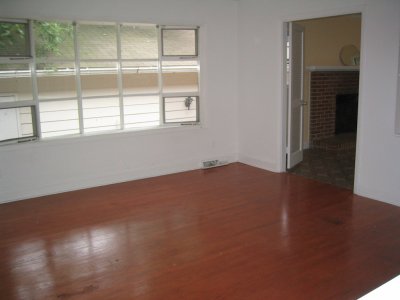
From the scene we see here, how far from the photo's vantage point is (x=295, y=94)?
5.62 m

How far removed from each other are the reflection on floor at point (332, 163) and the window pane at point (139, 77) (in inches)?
90.6

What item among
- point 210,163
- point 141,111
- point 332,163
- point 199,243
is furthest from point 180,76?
point 199,243

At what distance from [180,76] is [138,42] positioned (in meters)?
0.77

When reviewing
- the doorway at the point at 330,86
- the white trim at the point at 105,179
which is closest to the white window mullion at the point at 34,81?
the white trim at the point at 105,179

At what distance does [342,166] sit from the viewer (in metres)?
5.77

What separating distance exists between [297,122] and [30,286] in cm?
426

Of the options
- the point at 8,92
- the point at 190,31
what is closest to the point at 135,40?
the point at 190,31

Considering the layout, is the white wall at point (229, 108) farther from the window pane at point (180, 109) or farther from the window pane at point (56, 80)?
the window pane at point (56, 80)

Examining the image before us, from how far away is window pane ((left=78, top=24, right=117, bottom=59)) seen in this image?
15.8 feet

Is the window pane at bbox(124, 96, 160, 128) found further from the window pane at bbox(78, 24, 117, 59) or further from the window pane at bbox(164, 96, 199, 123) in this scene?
the window pane at bbox(78, 24, 117, 59)

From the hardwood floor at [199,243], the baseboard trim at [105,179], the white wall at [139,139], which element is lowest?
the hardwood floor at [199,243]

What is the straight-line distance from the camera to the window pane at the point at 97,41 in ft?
15.8

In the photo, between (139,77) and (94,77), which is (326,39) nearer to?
(139,77)

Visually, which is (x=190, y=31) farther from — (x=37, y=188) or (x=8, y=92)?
(x=37, y=188)
